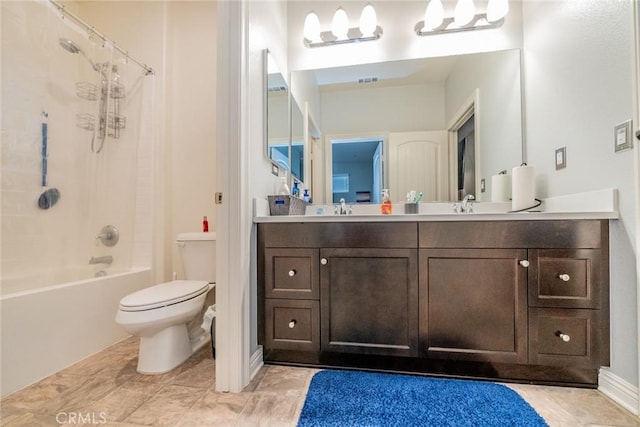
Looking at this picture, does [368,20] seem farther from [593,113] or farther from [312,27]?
[593,113]

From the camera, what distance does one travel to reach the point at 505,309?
4.03ft

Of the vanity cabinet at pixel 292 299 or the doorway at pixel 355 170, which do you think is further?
the doorway at pixel 355 170

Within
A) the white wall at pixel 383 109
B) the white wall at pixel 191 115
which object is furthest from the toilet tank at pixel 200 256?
the white wall at pixel 383 109

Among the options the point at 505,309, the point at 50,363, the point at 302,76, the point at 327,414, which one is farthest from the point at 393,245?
the point at 50,363

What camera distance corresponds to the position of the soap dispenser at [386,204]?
1802 millimetres

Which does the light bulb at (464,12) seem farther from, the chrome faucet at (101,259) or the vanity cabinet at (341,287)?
the chrome faucet at (101,259)

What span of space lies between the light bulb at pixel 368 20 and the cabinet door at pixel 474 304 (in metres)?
1.62

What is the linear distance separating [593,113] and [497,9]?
3.37 feet

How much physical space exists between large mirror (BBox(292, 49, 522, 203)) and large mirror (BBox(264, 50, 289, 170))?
0.28m

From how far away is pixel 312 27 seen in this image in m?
1.93

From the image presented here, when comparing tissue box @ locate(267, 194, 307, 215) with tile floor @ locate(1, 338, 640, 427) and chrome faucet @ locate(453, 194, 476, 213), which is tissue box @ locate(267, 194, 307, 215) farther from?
chrome faucet @ locate(453, 194, 476, 213)

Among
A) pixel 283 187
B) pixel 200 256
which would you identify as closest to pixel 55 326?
pixel 200 256

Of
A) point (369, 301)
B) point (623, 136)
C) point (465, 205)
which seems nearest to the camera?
point (623, 136)

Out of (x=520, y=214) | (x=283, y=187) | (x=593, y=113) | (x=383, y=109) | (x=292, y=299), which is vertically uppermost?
(x=383, y=109)
